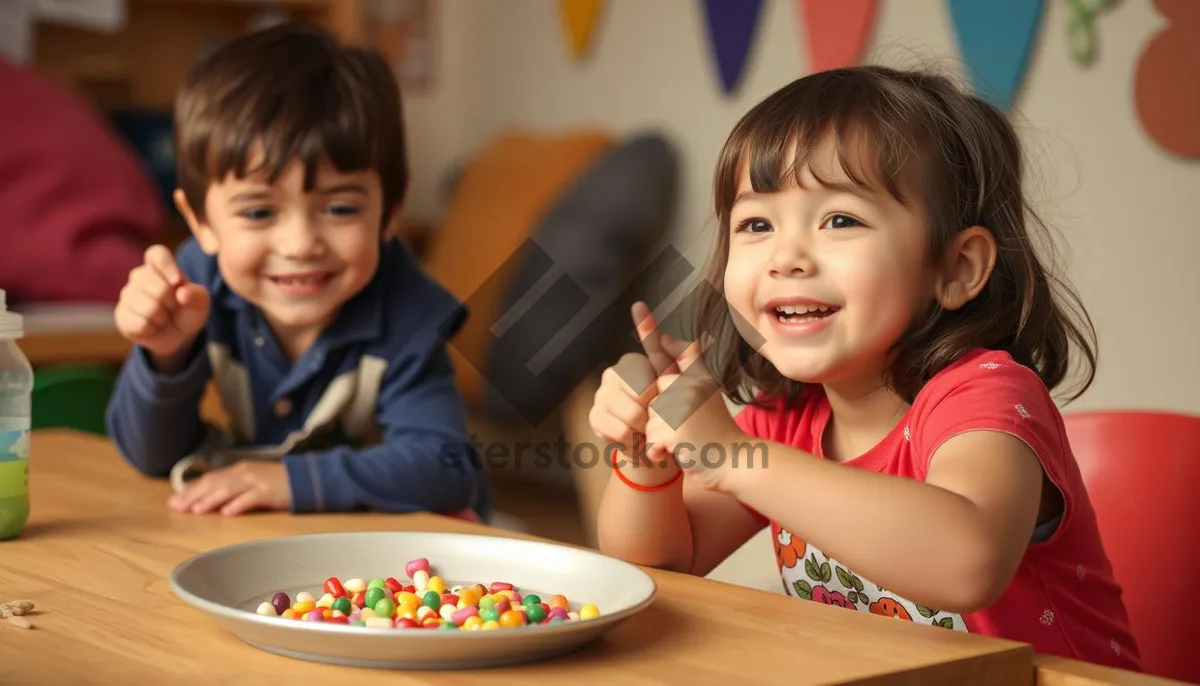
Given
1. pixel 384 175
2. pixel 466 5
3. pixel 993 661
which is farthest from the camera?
pixel 466 5

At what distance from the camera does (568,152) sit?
316cm

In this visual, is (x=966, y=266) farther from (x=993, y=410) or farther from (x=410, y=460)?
(x=410, y=460)

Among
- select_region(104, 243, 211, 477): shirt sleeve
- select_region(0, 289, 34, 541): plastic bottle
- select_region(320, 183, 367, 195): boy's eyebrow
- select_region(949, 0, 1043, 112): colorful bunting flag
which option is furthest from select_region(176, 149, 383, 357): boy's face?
select_region(949, 0, 1043, 112): colorful bunting flag

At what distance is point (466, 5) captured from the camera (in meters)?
3.77

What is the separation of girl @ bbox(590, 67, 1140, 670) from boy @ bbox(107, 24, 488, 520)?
38 centimetres

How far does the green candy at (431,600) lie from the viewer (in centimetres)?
80

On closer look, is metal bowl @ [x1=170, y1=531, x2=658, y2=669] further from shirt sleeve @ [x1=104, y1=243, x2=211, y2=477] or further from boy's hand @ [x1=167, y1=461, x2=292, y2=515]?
shirt sleeve @ [x1=104, y1=243, x2=211, y2=477]

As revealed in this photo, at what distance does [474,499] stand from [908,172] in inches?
25.6

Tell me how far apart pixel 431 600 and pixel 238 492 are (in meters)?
0.41

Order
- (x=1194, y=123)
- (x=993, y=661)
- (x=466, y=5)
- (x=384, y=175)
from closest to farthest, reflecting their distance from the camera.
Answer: (x=993, y=661)
(x=384, y=175)
(x=1194, y=123)
(x=466, y=5)

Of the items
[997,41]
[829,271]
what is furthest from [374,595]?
[997,41]

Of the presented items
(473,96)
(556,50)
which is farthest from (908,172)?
(473,96)

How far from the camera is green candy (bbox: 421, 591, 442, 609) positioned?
80 centimetres

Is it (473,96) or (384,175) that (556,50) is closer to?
(473,96)
